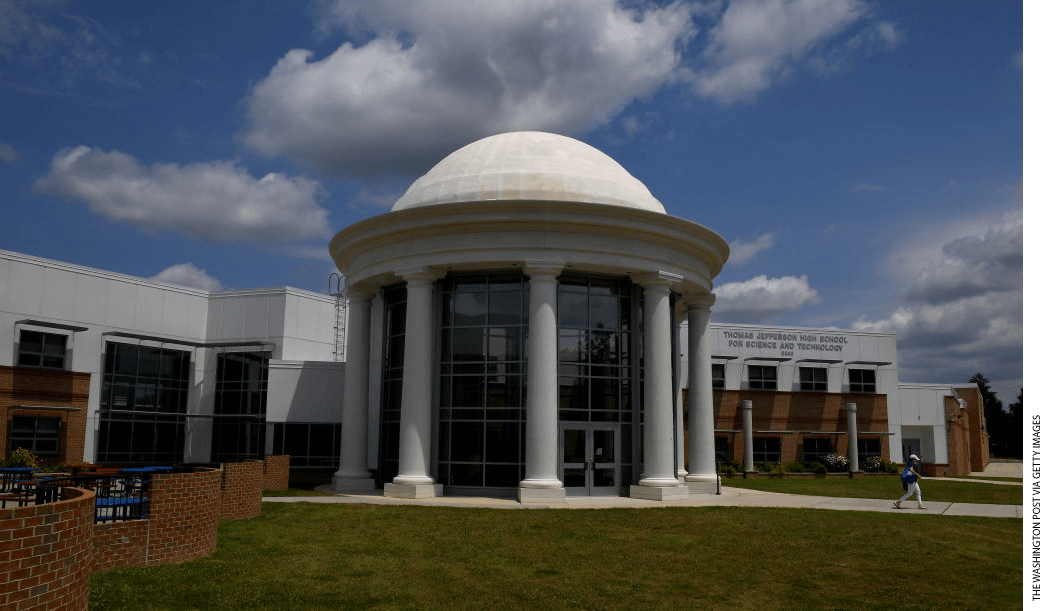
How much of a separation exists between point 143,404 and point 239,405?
4314 millimetres

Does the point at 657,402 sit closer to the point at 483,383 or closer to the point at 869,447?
the point at 483,383

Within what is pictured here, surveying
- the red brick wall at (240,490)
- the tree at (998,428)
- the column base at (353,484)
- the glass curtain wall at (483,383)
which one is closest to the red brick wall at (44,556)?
the red brick wall at (240,490)

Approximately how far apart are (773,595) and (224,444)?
34.0 meters

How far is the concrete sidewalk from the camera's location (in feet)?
71.9

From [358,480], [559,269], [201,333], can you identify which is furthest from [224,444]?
[559,269]

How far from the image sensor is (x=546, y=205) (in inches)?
926

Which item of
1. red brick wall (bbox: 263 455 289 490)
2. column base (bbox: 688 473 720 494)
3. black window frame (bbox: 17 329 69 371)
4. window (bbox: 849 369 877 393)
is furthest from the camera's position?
window (bbox: 849 369 877 393)

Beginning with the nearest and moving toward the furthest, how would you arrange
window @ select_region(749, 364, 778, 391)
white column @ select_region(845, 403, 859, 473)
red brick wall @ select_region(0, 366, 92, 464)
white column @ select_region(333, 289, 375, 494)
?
white column @ select_region(333, 289, 375, 494), red brick wall @ select_region(0, 366, 92, 464), white column @ select_region(845, 403, 859, 473), window @ select_region(749, 364, 778, 391)

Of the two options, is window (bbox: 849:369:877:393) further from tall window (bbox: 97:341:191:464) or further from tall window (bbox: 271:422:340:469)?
tall window (bbox: 97:341:191:464)

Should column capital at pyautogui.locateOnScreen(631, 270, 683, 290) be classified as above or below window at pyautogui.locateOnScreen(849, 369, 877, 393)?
above

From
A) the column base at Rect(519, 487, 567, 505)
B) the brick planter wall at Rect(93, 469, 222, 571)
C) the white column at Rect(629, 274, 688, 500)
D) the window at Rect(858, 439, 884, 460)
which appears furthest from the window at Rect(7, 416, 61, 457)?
the window at Rect(858, 439, 884, 460)

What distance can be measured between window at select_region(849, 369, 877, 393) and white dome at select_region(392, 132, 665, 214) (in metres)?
29.4

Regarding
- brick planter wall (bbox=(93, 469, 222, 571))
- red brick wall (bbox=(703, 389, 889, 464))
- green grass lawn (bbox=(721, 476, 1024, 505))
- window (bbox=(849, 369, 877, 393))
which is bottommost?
green grass lawn (bbox=(721, 476, 1024, 505))
